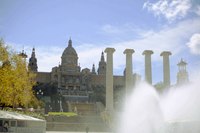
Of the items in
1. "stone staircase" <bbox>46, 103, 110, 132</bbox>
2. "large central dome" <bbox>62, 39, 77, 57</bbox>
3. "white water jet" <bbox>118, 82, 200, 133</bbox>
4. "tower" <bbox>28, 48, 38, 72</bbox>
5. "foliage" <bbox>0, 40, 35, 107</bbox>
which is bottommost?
"stone staircase" <bbox>46, 103, 110, 132</bbox>

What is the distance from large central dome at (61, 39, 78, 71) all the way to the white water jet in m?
61.5

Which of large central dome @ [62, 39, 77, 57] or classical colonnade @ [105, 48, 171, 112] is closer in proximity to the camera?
classical colonnade @ [105, 48, 171, 112]

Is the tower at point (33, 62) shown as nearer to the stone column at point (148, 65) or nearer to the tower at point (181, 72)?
the tower at point (181, 72)

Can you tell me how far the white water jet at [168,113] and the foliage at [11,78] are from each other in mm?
11933

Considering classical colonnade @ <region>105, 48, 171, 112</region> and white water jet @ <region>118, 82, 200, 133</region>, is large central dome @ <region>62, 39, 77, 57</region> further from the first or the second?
white water jet @ <region>118, 82, 200, 133</region>

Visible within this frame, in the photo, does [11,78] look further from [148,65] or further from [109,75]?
[148,65]

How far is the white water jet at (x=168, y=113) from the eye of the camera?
1858cm

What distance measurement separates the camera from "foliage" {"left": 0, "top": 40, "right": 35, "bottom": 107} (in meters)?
32.2

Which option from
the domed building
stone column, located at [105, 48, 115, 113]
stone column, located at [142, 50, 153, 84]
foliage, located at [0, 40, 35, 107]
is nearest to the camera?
foliage, located at [0, 40, 35, 107]

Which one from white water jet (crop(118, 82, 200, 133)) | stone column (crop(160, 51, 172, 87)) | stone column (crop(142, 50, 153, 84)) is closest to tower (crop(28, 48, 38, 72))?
stone column (crop(142, 50, 153, 84))

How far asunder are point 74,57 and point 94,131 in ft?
184

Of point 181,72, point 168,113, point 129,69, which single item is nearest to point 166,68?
point 129,69

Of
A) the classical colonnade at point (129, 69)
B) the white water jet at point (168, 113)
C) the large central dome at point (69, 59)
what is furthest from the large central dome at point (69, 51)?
the white water jet at point (168, 113)

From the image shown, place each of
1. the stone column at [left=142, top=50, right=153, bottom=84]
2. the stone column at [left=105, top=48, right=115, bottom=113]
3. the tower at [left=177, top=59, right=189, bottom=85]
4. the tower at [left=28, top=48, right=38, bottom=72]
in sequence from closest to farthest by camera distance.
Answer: the stone column at [left=105, top=48, right=115, bottom=113]
the stone column at [left=142, top=50, right=153, bottom=84]
the tower at [left=177, top=59, right=189, bottom=85]
the tower at [left=28, top=48, right=38, bottom=72]
